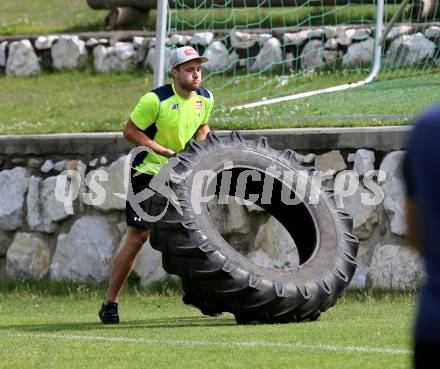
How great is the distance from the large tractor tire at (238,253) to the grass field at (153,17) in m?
4.54

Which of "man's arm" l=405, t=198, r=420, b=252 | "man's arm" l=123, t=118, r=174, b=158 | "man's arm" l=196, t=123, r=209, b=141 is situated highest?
"man's arm" l=405, t=198, r=420, b=252

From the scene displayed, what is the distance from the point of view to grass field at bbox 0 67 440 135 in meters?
10.8

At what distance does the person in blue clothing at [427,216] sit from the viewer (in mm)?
3043

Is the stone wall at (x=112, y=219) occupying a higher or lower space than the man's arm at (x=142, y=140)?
lower

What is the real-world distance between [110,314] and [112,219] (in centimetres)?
215

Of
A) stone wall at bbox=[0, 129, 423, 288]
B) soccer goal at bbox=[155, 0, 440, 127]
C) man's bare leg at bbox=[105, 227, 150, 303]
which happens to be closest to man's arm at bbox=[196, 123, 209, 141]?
man's bare leg at bbox=[105, 227, 150, 303]

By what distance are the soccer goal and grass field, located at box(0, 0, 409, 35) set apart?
0.06 feet

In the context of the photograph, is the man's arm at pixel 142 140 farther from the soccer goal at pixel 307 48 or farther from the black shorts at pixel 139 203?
the soccer goal at pixel 307 48

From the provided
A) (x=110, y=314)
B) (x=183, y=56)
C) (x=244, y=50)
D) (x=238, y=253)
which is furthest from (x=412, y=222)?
(x=244, y=50)

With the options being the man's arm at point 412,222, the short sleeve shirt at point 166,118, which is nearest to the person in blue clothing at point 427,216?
the man's arm at point 412,222

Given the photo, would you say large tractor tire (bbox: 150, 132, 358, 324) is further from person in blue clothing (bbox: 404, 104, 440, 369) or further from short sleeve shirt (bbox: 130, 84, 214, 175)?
person in blue clothing (bbox: 404, 104, 440, 369)

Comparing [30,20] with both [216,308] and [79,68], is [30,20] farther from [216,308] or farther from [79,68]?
[216,308]

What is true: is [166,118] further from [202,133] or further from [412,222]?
[412,222]

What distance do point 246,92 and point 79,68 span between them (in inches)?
129
